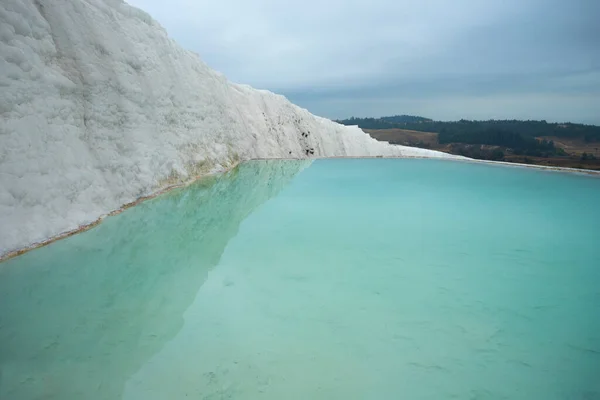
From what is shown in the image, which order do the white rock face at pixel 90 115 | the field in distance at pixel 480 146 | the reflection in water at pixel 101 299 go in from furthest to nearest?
the field in distance at pixel 480 146 < the white rock face at pixel 90 115 < the reflection in water at pixel 101 299

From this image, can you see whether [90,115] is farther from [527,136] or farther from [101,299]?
[527,136]

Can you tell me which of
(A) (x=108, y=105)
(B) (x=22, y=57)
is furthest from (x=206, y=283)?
(A) (x=108, y=105)

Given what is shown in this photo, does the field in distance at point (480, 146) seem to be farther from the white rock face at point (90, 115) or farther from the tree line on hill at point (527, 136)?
the white rock face at point (90, 115)

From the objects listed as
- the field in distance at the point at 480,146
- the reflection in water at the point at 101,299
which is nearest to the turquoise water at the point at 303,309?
the reflection in water at the point at 101,299

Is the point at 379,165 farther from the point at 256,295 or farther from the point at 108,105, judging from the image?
the point at 256,295

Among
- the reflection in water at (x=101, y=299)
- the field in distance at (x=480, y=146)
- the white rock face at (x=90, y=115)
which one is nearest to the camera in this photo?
the reflection in water at (x=101, y=299)

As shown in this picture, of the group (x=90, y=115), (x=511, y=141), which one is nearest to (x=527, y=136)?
(x=511, y=141)
